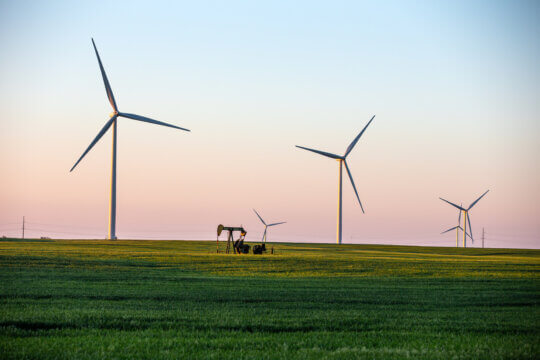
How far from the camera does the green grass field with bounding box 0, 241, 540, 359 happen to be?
15.2 meters

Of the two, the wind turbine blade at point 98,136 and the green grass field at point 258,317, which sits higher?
the wind turbine blade at point 98,136

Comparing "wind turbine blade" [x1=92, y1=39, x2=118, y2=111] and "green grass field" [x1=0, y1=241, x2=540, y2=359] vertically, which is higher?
"wind turbine blade" [x1=92, y1=39, x2=118, y2=111]

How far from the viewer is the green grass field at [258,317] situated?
15.2m

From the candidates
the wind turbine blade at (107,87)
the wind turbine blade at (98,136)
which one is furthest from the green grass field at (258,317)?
the wind turbine blade at (107,87)

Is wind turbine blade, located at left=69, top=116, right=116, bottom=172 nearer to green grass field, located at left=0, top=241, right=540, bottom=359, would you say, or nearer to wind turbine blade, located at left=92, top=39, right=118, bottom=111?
wind turbine blade, located at left=92, top=39, right=118, bottom=111

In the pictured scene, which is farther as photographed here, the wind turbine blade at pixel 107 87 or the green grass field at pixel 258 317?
the wind turbine blade at pixel 107 87

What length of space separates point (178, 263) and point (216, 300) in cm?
2952

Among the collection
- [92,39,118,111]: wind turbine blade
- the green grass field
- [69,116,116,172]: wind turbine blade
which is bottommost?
the green grass field

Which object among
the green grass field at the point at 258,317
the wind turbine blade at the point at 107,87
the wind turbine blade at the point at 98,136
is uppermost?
the wind turbine blade at the point at 107,87

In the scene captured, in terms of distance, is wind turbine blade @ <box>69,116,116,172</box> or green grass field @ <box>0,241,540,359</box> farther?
wind turbine blade @ <box>69,116,116,172</box>

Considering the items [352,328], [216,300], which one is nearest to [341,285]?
[216,300]

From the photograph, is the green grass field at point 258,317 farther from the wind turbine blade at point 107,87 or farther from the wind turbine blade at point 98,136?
the wind turbine blade at point 107,87

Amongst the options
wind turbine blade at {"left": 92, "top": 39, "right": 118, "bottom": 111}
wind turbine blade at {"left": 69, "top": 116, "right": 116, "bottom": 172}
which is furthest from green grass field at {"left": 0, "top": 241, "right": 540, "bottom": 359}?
wind turbine blade at {"left": 92, "top": 39, "right": 118, "bottom": 111}

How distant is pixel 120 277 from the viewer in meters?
38.3
